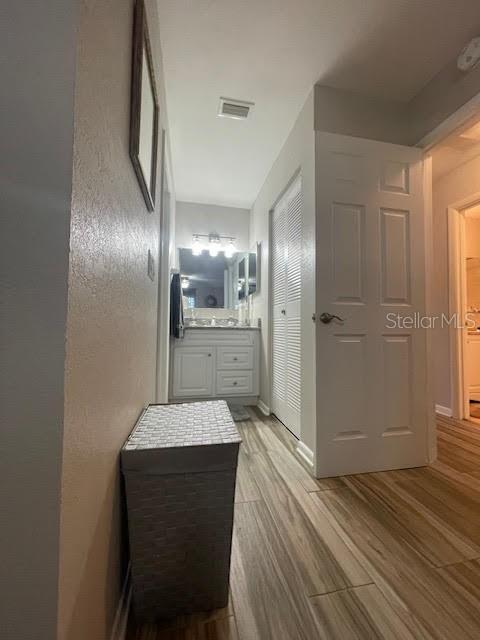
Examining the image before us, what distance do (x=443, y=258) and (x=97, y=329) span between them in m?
3.23

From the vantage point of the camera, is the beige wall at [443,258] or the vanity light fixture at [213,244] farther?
the vanity light fixture at [213,244]

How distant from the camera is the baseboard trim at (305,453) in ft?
5.37

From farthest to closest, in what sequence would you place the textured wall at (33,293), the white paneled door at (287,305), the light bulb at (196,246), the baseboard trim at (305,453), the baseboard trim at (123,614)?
the light bulb at (196,246)
the white paneled door at (287,305)
the baseboard trim at (305,453)
the baseboard trim at (123,614)
the textured wall at (33,293)

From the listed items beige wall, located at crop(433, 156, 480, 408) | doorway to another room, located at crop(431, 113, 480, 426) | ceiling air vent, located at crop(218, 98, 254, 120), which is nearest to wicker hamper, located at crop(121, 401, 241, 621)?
ceiling air vent, located at crop(218, 98, 254, 120)

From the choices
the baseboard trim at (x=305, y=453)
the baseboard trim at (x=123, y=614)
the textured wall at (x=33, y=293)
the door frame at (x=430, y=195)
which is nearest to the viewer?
the textured wall at (x=33, y=293)

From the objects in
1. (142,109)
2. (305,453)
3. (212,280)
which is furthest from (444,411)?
(142,109)

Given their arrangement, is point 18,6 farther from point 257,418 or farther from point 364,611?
point 257,418

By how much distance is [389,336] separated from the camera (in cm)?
169

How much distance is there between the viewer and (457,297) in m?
2.64

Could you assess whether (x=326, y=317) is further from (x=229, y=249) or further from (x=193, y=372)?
(x=229, y=249)

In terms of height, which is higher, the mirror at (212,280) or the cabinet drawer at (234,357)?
the mirror at (212,280)

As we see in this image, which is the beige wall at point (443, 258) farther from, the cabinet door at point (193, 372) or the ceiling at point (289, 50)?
the cabinet door at point (193, 372)

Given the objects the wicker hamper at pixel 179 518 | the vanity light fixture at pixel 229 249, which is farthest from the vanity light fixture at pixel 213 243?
the wicker hamper at pixel 179 518

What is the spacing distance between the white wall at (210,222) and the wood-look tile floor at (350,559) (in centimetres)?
262
